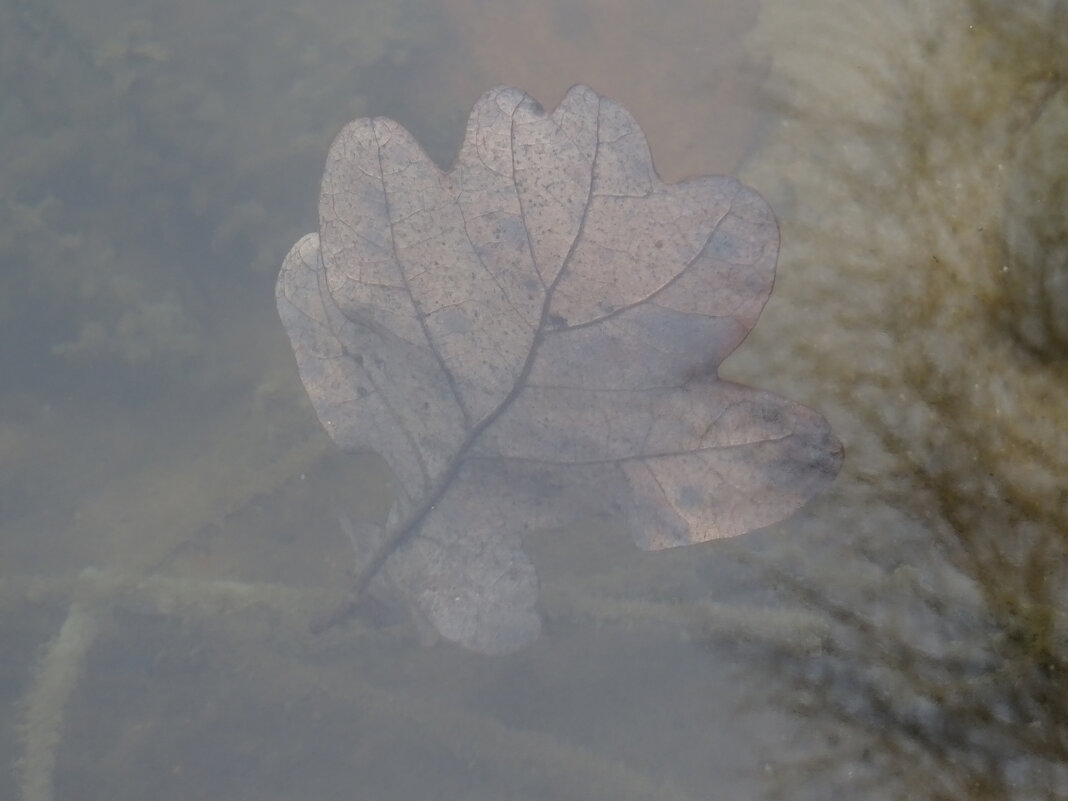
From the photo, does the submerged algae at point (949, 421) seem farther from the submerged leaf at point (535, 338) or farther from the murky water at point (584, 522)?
the submerged leaf at point (535, 338)

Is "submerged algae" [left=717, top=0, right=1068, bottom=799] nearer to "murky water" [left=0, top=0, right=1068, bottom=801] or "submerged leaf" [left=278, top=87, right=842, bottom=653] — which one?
"murky water" [left=0, top=0, right=1068, bottom=801]

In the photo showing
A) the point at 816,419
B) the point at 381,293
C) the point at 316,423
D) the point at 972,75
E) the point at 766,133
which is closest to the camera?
the point at 816,419

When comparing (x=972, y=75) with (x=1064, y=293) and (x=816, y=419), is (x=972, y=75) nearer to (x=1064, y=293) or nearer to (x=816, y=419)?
(x=1064, y=293)

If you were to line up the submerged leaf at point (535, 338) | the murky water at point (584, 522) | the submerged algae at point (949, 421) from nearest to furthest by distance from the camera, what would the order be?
the submerged algae at point (949, 421)
the murky water at point (584, 522)
the submerged leaf at point (535, 338)

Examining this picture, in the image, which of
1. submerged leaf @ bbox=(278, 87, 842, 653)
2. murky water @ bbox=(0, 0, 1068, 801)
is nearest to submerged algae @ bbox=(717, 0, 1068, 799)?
murky water @ bbox=(0, 0, 1068, 801)

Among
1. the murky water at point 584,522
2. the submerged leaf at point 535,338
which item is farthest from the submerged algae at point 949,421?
the submerged leaf at point 535,338

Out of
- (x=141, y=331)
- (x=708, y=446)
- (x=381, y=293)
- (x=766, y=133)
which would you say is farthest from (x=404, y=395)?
(x=141, y=331)
